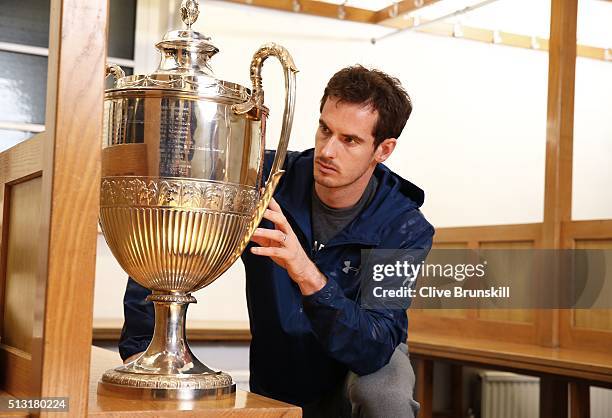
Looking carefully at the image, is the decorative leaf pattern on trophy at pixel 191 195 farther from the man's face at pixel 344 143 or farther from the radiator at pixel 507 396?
the radiator at pixel 507 396

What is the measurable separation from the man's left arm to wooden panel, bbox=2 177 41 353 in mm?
280

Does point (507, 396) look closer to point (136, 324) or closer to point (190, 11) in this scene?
point (136, 324)

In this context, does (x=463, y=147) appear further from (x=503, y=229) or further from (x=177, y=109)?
(x=177, y=109)

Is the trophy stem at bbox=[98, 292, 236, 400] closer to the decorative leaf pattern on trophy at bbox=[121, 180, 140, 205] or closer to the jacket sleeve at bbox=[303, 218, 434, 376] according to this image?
the decorative leaf pattern on trophy at bbox=[121, 180, 140, 205]

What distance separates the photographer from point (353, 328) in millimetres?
1503

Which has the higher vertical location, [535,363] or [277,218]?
[277,218]

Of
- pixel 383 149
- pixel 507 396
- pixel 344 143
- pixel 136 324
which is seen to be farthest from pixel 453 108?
pixel 136 324

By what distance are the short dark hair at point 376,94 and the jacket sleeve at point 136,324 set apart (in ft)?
2.45

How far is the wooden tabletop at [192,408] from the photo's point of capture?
0.83 meters

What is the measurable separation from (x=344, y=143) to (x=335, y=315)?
2.10 feet

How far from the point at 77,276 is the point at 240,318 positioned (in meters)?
3.02

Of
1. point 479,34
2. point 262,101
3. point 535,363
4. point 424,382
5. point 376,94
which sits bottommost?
point 424,382

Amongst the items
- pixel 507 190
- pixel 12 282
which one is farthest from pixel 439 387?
pixel 12 282
